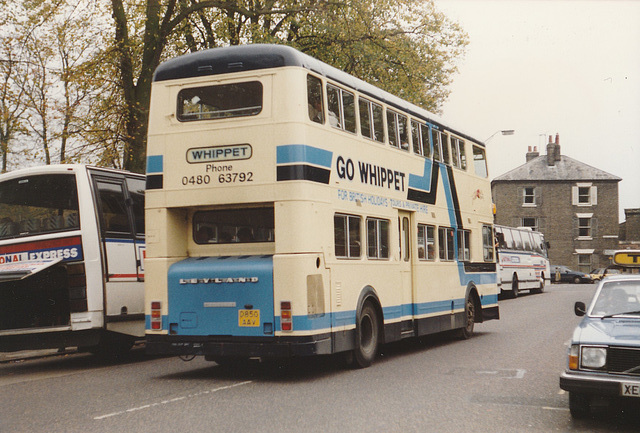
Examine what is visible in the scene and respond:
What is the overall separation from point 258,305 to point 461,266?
737 centimetres

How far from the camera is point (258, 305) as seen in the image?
10594 millimetres

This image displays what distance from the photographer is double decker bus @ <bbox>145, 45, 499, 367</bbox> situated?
10.6 meters

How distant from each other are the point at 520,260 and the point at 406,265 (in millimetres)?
25854

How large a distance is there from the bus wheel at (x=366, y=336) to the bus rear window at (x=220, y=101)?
139 inches

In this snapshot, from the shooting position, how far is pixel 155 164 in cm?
1130

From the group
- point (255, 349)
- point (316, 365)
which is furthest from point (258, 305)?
point (316, 365)

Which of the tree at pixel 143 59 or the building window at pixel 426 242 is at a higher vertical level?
the tree at pixel 143 59

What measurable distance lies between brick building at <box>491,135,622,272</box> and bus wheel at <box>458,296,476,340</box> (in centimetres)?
5449

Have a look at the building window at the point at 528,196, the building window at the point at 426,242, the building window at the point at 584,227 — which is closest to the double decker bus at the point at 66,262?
the building window at the point at 426,242

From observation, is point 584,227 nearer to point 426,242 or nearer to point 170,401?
point 426,242

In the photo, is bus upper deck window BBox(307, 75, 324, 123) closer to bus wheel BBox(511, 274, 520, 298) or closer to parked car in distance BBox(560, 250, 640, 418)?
parked car in distance BBox(560, 250, 640, 418)

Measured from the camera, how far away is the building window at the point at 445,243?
1570 cm

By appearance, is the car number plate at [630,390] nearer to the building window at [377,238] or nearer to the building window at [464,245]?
the building window at [377,238]

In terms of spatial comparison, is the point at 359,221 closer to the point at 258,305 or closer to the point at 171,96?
the point at 258,305
